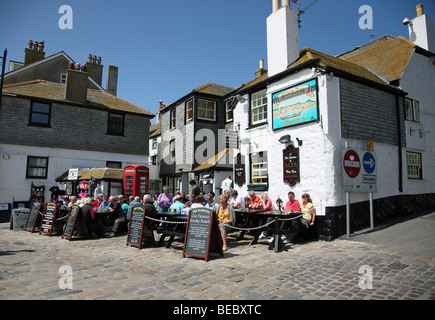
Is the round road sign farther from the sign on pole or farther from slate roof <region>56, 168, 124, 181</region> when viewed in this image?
slate roof <region>56, 168, 124, 181</region>

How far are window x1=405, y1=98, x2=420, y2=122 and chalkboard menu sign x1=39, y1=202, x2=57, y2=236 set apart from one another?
15297mm

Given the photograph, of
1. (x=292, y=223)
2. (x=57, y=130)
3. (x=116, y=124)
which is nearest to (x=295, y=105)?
(x=292, y=223)

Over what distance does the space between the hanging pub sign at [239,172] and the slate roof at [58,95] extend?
42.5ft

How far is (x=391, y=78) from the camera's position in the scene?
1217 cm

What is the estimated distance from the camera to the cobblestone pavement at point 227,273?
14.8 feet

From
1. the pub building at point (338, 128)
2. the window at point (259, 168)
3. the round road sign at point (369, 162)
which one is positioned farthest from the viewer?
the window at point (259, 168)

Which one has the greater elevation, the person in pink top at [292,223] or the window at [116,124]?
the window at [116,124]

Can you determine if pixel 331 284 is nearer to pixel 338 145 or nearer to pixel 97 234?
pixel 338 145

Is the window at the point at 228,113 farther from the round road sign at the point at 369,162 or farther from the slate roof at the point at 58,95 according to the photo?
the round road sign at the point at 369,162

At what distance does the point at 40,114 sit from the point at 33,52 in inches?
431

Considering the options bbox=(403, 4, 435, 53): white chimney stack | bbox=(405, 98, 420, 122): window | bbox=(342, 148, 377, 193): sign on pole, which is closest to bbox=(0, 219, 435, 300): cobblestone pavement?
bbox=(342, 148, 377, 193): sign on pole

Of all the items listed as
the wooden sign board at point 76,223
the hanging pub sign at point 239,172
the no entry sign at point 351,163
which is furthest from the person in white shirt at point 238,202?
the wooden sign board at point 76,223

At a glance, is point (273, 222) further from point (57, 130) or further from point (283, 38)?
point (57, 130)

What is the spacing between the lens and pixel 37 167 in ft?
64.0
